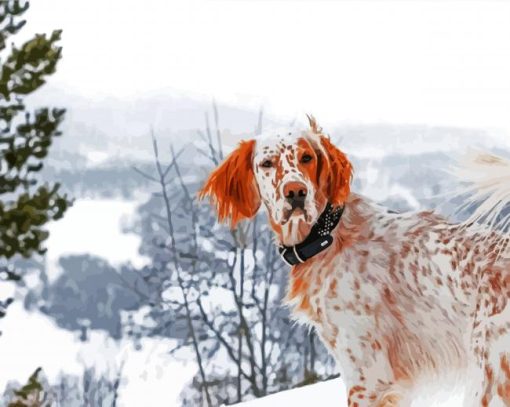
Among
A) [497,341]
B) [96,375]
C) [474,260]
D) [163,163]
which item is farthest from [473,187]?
[96,375]

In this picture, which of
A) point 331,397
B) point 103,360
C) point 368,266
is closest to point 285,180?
point 368,266

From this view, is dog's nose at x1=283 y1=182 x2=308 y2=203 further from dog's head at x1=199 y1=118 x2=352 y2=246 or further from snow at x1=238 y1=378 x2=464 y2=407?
snow at x1=238 y1=378 x2=464 y2=407

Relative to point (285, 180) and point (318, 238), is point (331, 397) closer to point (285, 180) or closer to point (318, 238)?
point (318, 238)

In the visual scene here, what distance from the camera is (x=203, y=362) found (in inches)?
237

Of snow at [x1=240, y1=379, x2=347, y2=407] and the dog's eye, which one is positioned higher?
the dog's eye

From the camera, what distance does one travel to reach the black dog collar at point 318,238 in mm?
2680

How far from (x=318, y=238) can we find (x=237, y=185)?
30 centimetres

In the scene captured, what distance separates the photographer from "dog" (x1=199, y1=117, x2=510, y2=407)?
8.53ft

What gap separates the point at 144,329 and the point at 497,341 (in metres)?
3.79

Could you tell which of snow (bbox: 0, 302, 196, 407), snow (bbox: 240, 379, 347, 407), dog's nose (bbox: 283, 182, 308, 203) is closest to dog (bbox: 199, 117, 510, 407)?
dog's nose (bbox: 283, 182, 308, 203)

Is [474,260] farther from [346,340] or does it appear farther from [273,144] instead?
[273,144]

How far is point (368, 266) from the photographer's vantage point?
8.84ft

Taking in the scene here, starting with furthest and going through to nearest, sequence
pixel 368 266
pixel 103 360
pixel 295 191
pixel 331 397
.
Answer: pixel 103 360 < pixel 331 397 < pixel 368 266 < pixel 295 191

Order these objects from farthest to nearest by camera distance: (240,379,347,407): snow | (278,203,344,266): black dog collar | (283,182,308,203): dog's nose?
(240,379,347,407): snow → (278,203,344,266): black dog collar → (283,182,308,203): dog's nose
